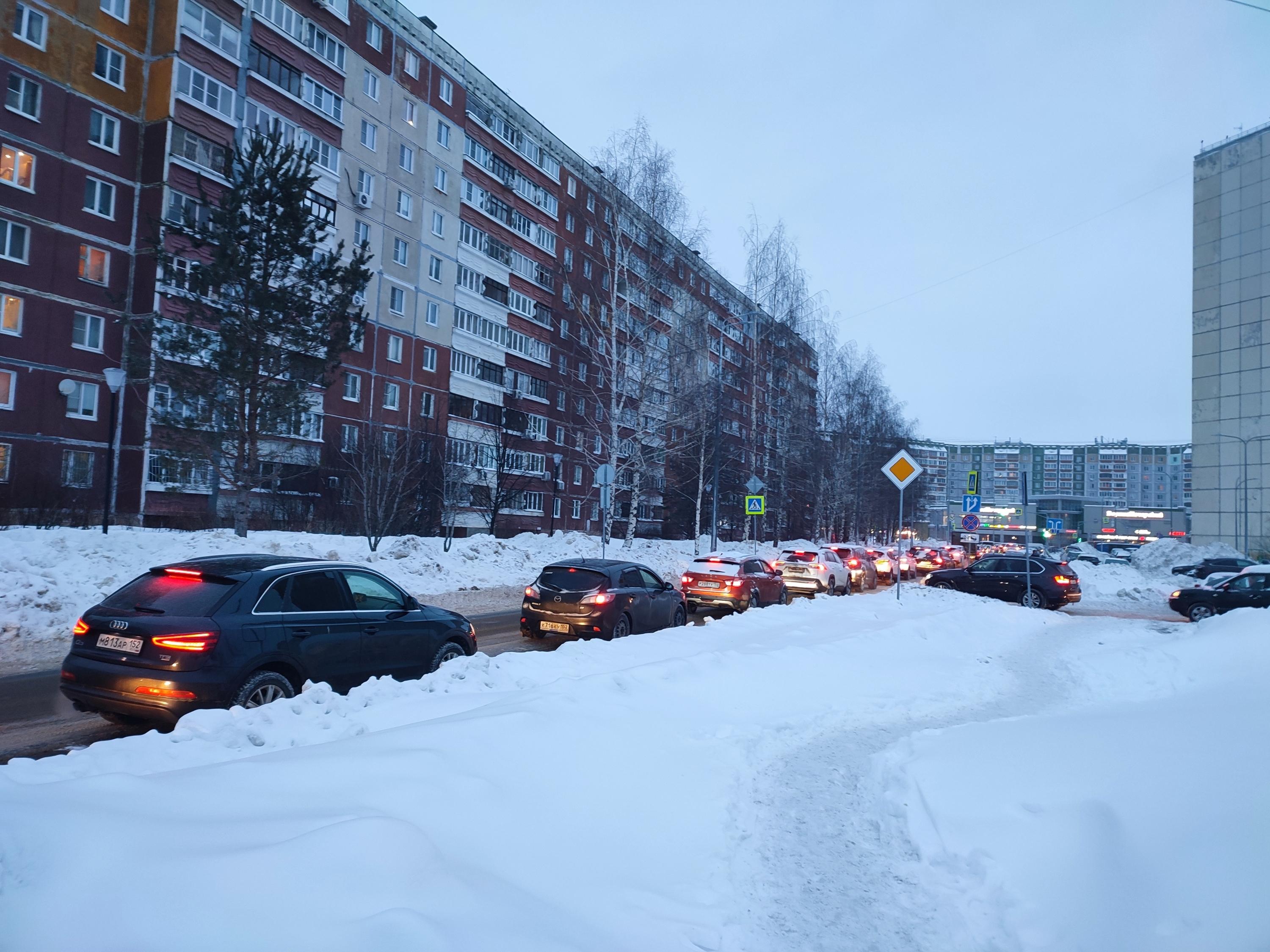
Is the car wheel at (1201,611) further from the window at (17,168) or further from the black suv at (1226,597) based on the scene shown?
the window at (17,168)

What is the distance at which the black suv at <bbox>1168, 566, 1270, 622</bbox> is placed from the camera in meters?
20.3

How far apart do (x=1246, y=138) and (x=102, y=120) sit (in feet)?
234

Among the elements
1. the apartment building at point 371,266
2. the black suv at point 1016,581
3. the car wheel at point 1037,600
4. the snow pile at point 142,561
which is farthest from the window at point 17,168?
the car wheel at point 1037,600

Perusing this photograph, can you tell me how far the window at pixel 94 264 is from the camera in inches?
1182

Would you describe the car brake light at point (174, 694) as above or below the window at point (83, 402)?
below

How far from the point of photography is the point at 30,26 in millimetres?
28328

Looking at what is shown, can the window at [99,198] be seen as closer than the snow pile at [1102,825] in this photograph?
No

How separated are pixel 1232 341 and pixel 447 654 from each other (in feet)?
223

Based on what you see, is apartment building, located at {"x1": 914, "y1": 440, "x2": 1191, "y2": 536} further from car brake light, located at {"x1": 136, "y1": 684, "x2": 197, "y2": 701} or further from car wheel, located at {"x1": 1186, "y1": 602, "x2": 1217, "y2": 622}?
car brake light, located at {"x1": 136, "y1": 684, "x2": 197, "y2": 701}

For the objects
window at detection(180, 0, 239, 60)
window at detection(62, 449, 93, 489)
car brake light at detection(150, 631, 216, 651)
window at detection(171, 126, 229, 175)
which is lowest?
car brake light at detection(150, 631, 216, 651)

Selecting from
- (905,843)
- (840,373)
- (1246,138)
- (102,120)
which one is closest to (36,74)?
(102,120)

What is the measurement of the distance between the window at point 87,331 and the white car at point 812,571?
27.2 m

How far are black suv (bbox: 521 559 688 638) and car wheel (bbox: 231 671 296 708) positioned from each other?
6.08 metres

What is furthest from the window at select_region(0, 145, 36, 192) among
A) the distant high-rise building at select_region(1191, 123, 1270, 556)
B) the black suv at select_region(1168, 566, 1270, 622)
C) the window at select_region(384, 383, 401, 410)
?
the distant high-rise building at select_region(1191, 123, 1270, 556)
